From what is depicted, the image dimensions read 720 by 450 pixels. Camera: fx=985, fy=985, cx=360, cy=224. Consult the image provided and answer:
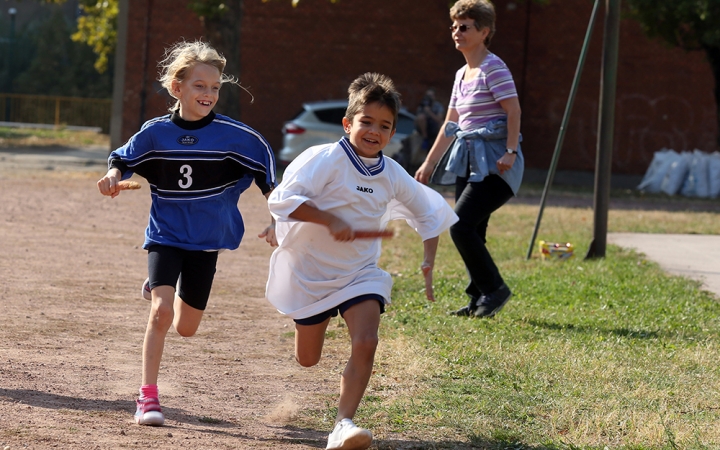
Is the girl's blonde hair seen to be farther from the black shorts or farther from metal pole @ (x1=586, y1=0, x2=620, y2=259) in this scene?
metal pole @ (x1=586, y1=0, x2=620, y2=259)

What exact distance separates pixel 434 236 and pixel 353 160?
1.95 feet

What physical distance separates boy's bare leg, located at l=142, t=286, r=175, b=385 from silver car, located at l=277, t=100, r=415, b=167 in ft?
52.0

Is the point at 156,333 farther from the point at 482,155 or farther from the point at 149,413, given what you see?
the point at 482,155

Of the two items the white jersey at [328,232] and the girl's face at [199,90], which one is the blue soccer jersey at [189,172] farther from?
the white jersey at [328,232]

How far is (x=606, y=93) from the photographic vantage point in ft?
32.5

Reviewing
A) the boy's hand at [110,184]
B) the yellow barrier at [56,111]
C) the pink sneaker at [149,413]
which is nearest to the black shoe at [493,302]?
the pink sneaker at [149,413]

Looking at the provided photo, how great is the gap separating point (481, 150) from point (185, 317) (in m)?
2.75

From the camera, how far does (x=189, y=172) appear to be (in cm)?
464

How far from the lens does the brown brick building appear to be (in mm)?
24344

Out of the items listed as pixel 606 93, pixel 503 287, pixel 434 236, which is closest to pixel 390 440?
pixel 434 236

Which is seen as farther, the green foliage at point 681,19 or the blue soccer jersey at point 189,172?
the green foliage at point 681,19

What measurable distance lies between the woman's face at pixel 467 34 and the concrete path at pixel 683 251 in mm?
2990

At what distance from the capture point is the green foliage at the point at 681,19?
1938 centimetres

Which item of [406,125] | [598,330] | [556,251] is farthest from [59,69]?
[598,330]
